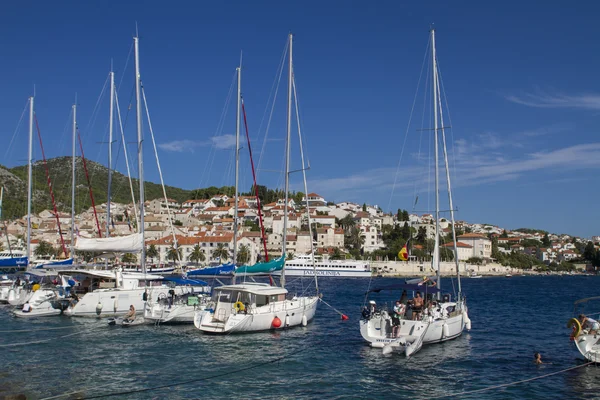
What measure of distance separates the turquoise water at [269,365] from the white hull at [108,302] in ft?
4.18

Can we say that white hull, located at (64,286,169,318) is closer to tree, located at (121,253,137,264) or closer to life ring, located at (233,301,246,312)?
life ring, located at (233,301,246,312)

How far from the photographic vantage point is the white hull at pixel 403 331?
23.8 meters

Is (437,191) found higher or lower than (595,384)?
higher

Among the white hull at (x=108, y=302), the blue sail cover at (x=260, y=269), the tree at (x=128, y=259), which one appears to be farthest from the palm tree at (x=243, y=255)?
the white hull at (x=108, y=302)

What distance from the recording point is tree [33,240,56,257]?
11988cm

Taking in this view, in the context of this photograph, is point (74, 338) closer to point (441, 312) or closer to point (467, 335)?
point (441, 312)

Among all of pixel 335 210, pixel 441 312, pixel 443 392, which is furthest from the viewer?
pixel 335 210

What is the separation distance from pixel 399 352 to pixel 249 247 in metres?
106

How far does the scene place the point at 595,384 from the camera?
1933 centimetres

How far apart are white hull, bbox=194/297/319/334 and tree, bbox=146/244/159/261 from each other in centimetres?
10437

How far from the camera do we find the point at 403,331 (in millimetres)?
24219

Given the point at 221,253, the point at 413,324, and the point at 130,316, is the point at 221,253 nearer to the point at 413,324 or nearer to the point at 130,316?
the point at 130,316

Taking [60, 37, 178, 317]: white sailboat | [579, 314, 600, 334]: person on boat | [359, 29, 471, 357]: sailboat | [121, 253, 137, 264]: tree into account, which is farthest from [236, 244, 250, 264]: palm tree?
[579, 314, 600, 334]: person on boat

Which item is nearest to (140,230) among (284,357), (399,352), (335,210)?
(284,357)
